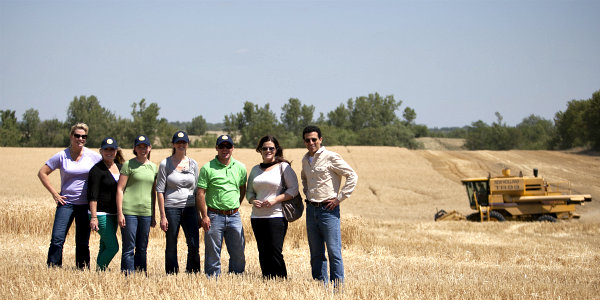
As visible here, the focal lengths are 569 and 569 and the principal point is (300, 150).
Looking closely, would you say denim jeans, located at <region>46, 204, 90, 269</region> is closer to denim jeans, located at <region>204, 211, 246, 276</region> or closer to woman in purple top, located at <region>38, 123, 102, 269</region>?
woman in purple top, located at <region>38, 123, 102, 269</region>

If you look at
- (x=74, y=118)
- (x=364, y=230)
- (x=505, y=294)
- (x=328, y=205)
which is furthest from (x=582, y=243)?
(x=74, y=118)

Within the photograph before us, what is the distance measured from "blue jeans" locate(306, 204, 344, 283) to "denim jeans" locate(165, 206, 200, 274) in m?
1.49

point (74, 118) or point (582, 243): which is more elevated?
point (74, 118)

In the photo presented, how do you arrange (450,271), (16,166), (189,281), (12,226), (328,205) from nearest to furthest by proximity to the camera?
(189,281), (328,205), (450,271), (12,226), (16,166)

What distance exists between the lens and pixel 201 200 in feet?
23.1

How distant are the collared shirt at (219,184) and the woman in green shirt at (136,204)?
77 cm

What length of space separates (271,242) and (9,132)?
60466mm

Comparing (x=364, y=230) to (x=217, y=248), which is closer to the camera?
(x=217, y=248)

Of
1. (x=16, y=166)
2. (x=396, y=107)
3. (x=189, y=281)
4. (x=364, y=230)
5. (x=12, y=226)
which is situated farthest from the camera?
(x=396, y=107)

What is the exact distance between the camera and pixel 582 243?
575 inches

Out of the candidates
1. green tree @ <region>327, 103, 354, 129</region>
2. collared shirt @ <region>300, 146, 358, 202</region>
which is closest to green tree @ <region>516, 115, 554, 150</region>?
green tree @ <region>327, 103, 354, 129</region>

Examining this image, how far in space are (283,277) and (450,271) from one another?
3.57 meters

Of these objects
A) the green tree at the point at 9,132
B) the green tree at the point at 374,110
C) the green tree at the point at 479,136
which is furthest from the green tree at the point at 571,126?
the green tree at the point at 9,132

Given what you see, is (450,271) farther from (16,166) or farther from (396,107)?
(396,107)
